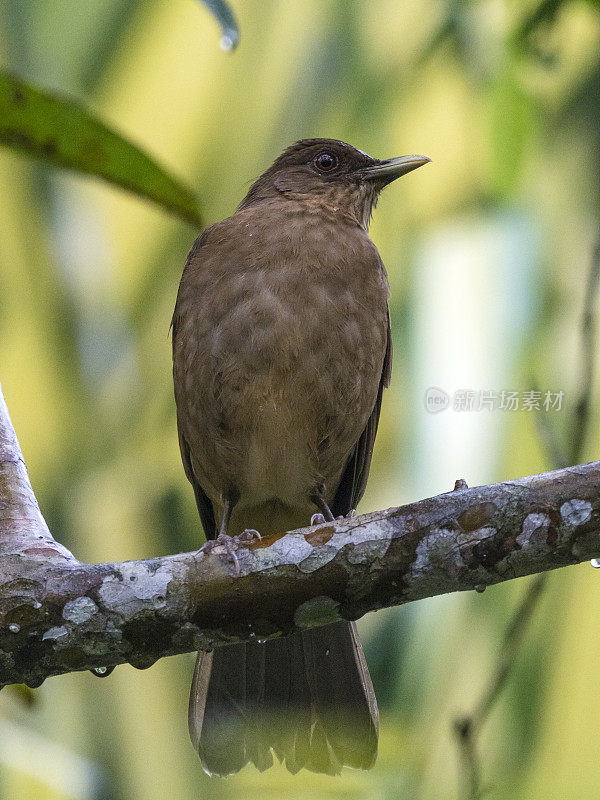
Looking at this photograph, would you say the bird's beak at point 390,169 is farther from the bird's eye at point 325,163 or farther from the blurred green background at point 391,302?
the blurred green background at point 391,302

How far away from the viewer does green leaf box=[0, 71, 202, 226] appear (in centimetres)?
251

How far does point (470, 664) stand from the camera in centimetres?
562

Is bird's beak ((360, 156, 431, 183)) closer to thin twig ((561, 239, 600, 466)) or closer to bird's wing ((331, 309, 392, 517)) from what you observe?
bird's wing ((331, 309, 392, 517))

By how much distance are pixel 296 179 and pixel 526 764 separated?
3.34 m

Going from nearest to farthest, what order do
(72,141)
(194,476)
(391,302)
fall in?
(72,141) < (194,476) < (391,302)

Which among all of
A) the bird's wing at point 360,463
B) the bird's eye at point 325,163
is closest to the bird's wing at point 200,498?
the bird's wing at point 360,463

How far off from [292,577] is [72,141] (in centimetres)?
125

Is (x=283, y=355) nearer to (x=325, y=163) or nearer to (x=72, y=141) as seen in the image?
(x=72, y=141)

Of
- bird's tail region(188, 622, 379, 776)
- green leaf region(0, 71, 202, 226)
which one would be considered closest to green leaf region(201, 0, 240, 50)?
green leaf region(0, 71, 202, 226)
